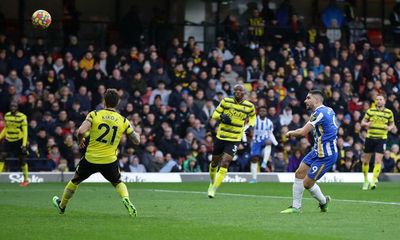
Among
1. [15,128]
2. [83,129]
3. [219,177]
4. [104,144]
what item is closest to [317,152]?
[104,144]

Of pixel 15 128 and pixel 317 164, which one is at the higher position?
pixel 317 164

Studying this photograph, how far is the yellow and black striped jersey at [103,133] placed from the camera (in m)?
15.3

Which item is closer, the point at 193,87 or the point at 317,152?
the point at 317,152

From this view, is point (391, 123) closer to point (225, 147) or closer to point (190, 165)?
point (225, 147)

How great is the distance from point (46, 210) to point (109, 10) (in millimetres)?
18208

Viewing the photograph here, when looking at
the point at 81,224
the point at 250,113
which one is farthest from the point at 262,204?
the point at 81,224

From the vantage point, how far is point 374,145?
25.8 metres

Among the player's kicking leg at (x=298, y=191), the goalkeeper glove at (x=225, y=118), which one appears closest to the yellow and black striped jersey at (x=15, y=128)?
the goalkeeper glove at (x=225, y=118)

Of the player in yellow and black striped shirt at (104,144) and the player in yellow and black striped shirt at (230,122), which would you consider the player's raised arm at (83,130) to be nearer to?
the player in yellow and black striped shirt at (104,144)

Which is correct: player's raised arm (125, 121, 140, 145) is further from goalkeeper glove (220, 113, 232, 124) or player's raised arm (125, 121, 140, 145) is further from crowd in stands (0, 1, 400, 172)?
crowd in stands (0, 1, 400, 172)

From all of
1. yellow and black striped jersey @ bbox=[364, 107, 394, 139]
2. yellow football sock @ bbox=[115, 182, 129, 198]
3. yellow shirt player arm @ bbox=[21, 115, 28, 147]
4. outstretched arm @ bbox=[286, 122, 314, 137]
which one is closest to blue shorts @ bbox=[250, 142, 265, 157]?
yellow and black striped jersey @ bbox=[364, 107, 394, 139]

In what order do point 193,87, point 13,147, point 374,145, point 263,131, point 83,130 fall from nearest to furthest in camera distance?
point 83,130
point 374,145
point 13,147
point 263,131
point 193,87

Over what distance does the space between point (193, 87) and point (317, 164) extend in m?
15.3

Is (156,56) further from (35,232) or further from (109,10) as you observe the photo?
(35,232)
